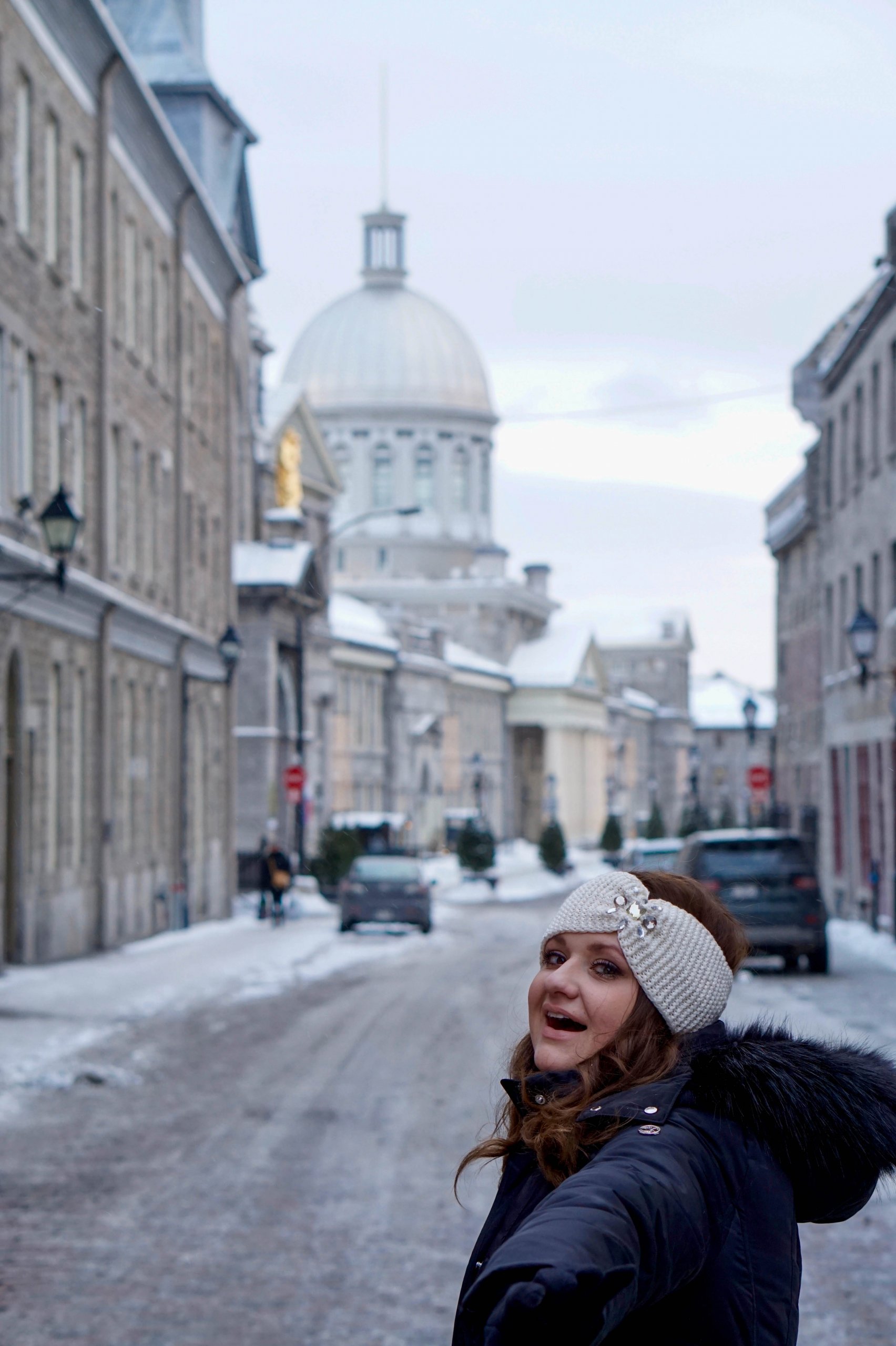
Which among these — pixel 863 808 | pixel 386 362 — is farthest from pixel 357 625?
pixel 863 808

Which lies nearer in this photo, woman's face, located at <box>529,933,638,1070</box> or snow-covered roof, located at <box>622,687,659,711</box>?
woman's face, located at <box>529,933,638,1070</box>

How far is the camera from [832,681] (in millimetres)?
41500

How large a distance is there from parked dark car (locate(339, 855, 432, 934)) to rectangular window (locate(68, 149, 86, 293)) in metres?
12.0

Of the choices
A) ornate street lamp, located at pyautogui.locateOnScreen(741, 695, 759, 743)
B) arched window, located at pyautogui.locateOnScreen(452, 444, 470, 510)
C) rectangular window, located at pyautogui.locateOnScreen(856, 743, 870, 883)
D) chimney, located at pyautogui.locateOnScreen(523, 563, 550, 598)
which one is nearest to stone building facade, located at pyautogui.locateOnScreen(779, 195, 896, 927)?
rectangular window, located at pyautogui.locateOnScreen(856, 743, 870, 883)

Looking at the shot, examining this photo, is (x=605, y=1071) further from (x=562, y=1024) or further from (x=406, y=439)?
(x=406, y=439)

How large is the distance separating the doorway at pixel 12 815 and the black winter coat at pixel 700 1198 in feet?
72.8

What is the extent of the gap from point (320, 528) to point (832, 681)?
33751 mm

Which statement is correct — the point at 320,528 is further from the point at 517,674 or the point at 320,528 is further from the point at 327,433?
the point at 327,433

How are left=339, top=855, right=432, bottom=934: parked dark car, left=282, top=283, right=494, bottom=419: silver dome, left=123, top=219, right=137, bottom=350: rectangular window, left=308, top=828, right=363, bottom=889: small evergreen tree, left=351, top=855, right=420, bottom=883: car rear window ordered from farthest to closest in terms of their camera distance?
1. left=282, top=283, right=494, bottom=419: silver dome
2. left=308, top=828, right=363, bottom=889: small evergreen tree
3. left=351, top=855, right=420, bottom=883: car rear window
4. left=339, top=855, right=432, bottom=934: parked dark car
5. left=123, top=219, right=137, bottom=350: rectangular window

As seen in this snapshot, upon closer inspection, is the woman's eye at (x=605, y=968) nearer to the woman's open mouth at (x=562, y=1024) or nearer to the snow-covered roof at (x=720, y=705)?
the woman's open mouth at (x=562, y=1024)

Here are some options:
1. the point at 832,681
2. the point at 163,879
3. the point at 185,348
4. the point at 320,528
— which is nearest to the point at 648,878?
the point at 163,879

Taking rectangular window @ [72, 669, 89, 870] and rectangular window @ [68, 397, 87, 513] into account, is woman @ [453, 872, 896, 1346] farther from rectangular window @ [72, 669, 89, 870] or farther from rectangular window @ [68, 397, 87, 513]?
rectangular window @ [72, 669, 89, 870]

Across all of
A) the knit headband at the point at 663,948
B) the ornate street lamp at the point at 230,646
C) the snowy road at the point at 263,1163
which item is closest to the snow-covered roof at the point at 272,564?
the ornate street lamp at the point at 230,646

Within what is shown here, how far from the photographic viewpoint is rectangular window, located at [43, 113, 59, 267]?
25.5 m
